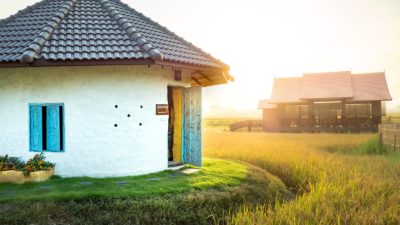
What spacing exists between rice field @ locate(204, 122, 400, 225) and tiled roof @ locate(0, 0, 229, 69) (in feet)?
13.0

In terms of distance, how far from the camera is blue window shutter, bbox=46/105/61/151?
30.9ft

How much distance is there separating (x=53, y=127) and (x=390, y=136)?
13926 mm

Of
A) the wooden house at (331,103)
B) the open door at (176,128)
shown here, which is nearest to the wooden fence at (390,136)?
the open door at (176,128)

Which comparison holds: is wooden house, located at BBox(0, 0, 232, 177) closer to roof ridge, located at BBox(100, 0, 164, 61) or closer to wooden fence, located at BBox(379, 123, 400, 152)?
roof ridge, located at BBox(100, 0, 164, 61)

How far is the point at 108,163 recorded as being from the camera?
30.7 ft

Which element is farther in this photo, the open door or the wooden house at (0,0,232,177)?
the open door

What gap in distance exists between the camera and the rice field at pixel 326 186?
682 centimetres

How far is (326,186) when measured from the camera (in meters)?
9.11

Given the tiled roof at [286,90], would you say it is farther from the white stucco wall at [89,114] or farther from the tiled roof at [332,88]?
the white stucco wall at [89,114]

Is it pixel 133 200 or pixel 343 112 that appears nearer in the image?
pixel 133 200

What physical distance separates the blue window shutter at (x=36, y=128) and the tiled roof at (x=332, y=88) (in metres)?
24.7

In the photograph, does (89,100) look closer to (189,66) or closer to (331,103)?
(189,66)

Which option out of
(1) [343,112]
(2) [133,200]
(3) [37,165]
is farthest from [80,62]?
(1) [343,112]

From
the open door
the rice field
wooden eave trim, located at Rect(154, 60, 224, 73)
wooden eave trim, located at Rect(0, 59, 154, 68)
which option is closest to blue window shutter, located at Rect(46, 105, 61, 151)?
wooden eave trim, located at Rect(0, 59, 154, 68)
